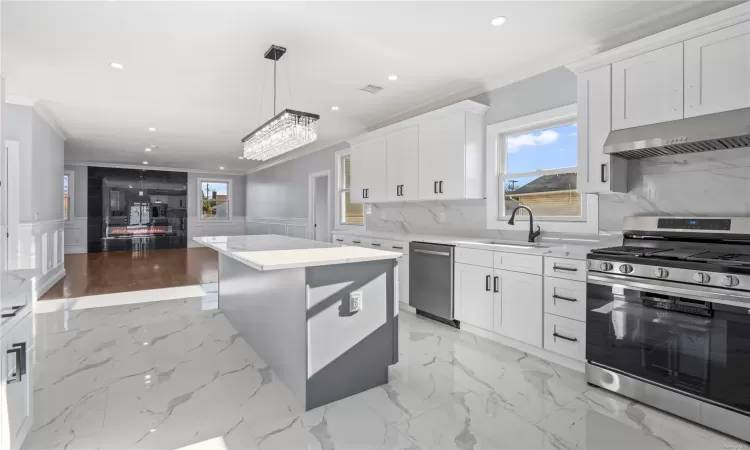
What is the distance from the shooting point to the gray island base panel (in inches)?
85.6

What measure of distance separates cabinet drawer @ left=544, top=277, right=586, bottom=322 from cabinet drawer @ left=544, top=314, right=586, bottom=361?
5 cm

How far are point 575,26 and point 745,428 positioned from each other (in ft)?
8.73

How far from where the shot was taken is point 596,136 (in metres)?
2.71

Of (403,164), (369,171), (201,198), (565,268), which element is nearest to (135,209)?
(201,198)

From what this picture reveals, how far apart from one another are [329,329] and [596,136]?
7.61 ft

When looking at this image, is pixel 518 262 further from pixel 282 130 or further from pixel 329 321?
pixel 282 130

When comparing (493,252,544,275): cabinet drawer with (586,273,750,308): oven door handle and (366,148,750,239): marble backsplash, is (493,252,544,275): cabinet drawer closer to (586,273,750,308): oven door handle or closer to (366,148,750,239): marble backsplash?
(586,273,750,308): oven door handle

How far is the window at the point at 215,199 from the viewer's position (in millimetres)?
11438

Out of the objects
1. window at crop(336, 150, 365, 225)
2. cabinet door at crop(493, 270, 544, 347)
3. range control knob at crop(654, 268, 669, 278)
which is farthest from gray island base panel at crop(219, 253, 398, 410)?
window at crop(336, 150, 365, 225)

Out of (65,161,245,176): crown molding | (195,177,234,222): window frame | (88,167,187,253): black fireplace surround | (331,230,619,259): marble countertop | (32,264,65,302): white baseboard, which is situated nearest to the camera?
(331,230,619,259): marble countertop

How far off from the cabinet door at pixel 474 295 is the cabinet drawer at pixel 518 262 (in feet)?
0.46

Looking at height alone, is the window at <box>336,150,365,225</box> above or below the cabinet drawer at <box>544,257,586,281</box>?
above

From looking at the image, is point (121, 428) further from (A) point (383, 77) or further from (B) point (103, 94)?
(B) point (103, 94)

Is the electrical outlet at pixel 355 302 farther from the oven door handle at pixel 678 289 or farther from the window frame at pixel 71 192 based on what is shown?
the window frame at pixel 71 192
